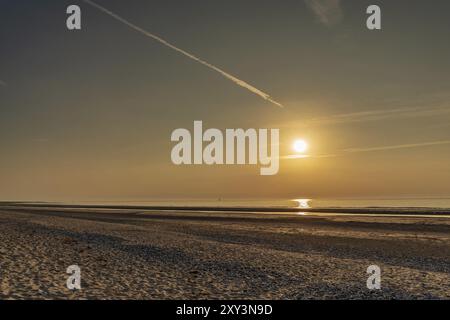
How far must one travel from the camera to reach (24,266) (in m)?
18.6

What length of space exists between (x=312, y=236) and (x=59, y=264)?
84.1 ft

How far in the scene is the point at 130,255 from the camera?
24250mm

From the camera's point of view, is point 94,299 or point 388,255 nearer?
point 94,299

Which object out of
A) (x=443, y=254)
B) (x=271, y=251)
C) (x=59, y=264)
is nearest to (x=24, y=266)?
(x=59, y=264)

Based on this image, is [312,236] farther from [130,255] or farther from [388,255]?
[130,255]

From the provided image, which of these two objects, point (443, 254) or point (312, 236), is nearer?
point (443, 254)
